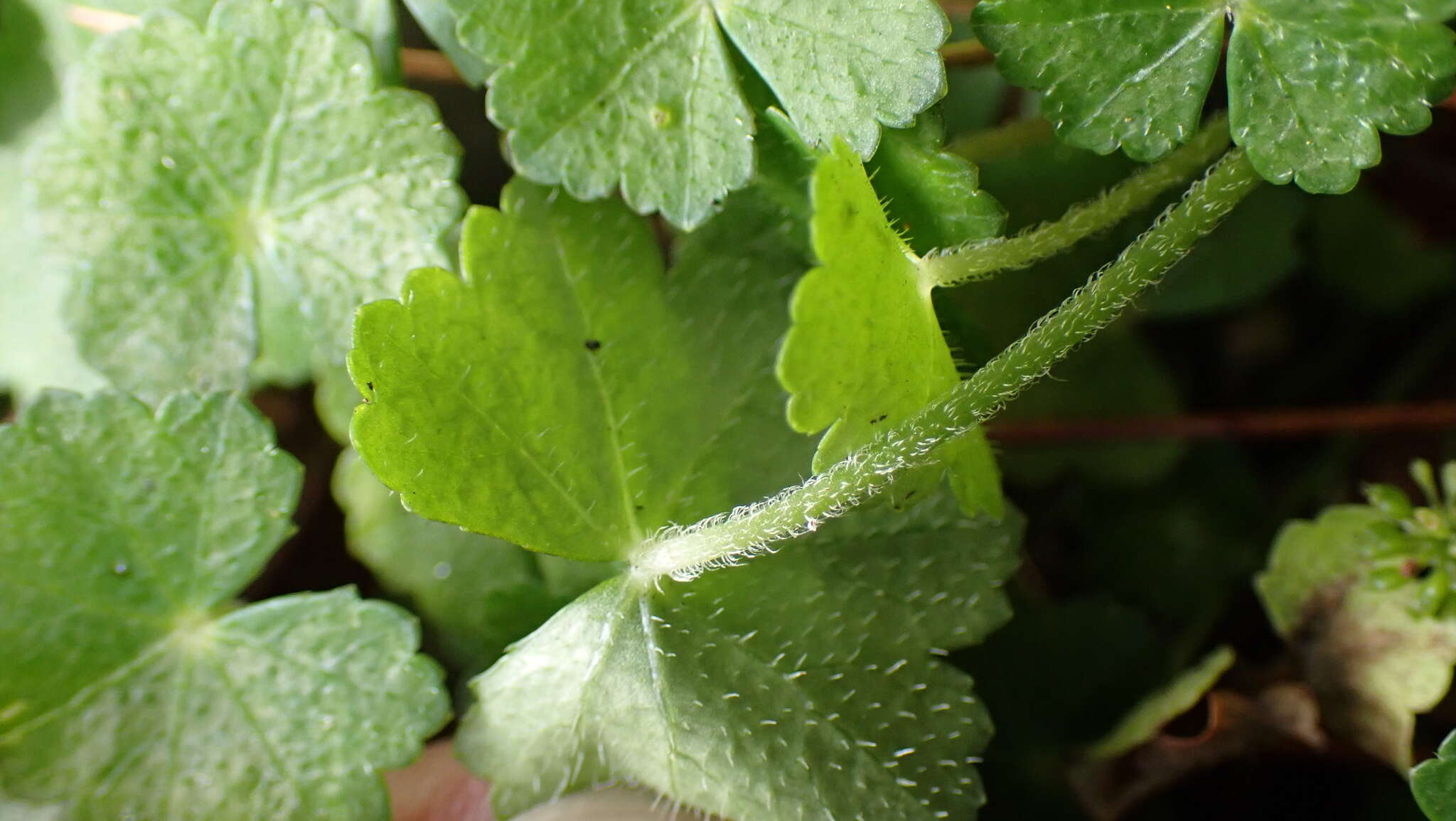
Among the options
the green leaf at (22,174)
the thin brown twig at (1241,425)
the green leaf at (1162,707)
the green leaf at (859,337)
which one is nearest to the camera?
the green leaf at (859,337)

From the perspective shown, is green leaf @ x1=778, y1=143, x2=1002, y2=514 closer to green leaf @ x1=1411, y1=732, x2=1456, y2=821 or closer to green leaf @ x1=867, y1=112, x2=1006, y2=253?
green leaf @ x1=867, y1=112, x2=1006, y2=253

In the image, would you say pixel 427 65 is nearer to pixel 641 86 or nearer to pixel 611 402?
pixel 641 86

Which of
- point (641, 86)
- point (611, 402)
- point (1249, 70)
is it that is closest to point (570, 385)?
point (611, 402)

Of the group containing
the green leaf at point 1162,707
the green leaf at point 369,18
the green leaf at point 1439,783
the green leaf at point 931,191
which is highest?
the green leaf at point 369,18

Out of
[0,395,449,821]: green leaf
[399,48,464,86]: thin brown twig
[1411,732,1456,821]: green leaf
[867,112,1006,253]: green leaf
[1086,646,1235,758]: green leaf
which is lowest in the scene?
[1086,646,1235,758]: green leaf

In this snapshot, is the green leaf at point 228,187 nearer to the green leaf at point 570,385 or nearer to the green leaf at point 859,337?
the green leaf at point 570,385

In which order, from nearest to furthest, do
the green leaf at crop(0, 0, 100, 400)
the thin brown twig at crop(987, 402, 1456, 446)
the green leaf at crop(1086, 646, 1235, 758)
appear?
the green leaf at crop(1086, 646, 1235, 758), the green leaf at crop(0, 0, 100, 400), the thin brown twig at crop(987, 402, 1456, 446)

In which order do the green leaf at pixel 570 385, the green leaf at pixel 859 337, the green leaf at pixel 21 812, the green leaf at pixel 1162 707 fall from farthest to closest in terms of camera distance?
1. the green leaf at pixel 1162 707
2. the green leaf at pixel 21 812
3. the green leaf at pixel 570 385
4. the green leaf at pixel 859 337

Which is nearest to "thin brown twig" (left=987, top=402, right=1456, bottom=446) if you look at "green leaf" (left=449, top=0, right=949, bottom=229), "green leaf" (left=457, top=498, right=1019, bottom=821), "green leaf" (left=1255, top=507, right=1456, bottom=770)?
"green leaf" (left=1255, top=507, right=1456, bottom=770)

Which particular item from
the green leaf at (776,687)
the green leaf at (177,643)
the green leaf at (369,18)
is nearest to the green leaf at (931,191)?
the green leaf at (776,687)
